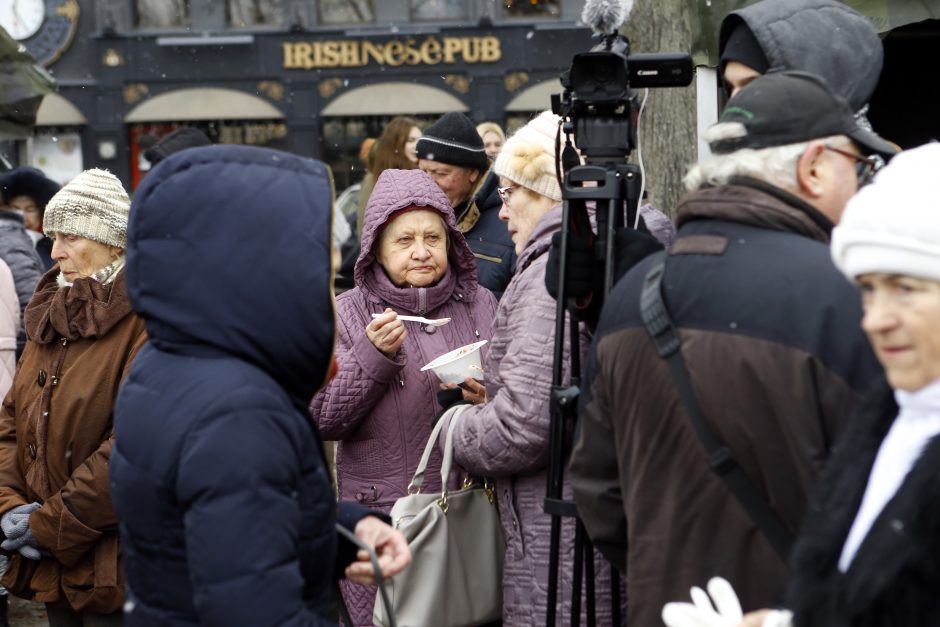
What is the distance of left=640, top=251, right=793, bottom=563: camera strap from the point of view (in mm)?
2195

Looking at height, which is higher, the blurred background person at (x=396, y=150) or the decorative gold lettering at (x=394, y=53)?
the decorative gold lettering at (x=394, y=53)

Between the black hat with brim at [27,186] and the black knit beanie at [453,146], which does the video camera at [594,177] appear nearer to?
the black knit beanie at [453,146]

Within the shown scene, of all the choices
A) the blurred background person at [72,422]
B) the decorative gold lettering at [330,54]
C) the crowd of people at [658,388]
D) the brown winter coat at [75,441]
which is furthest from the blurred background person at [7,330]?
the decorative gold lettering at [330,54]

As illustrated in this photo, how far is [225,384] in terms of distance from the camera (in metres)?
2.07

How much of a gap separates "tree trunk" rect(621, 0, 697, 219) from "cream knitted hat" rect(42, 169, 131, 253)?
2.53 meters

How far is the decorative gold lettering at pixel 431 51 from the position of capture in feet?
75.2

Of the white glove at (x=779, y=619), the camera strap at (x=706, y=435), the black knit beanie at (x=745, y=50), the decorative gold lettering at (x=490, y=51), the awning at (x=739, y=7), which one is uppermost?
the decorative gold lettering at (x=490, y=51)

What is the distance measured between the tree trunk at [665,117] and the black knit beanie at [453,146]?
0.82 meters

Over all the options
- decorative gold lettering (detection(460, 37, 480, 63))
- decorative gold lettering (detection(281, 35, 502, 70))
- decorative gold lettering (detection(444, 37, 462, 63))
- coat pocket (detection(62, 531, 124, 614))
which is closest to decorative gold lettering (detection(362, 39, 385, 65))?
decorative gold lettering (detection(281, 35, 502, 70))

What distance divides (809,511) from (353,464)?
2.16 metres

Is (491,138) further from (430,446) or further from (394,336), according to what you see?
(430,446)

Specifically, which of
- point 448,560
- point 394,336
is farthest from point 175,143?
point 448,560

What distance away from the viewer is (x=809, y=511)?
185cm

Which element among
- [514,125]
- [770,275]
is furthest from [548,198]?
[514,125]
